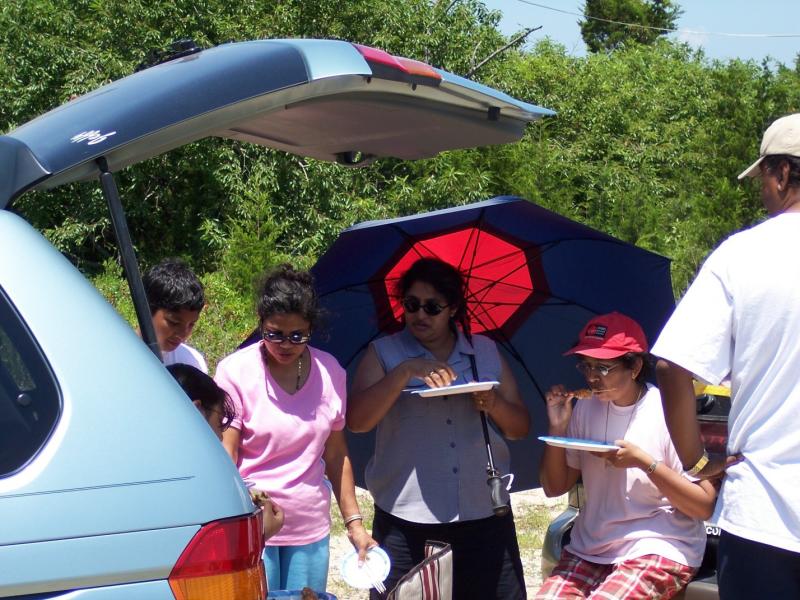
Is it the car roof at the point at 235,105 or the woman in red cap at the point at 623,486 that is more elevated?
the car roof at the point at 235,105

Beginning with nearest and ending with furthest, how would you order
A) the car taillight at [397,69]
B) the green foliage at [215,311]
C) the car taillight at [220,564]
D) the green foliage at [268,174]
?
the car taillight at [220,564] < the car taillight at [397,69] < the green foliage at [215,311] < the green foliage at [268,174]

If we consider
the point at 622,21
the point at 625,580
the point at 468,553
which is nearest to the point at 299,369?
the point at 468,553

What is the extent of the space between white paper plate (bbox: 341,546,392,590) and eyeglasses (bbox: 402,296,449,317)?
835 mm

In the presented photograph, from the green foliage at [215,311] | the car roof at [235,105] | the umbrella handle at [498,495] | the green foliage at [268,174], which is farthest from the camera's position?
the green foliage at [268,174]

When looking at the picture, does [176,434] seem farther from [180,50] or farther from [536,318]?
[536,318]

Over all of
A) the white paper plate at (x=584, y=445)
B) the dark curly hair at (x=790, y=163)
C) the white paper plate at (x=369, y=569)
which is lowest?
the white paper plate at (x=369, y=569)

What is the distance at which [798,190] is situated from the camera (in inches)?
107

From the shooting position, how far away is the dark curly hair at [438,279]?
3.74m

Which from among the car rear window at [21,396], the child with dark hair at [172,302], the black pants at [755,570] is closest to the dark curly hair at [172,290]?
the child with dark hair at [172,302]

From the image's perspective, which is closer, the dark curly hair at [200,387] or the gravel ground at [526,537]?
the dark curly hair at [200,387]

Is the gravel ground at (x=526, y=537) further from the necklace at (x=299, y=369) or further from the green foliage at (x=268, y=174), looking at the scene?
the green foliage at (x=268, y=174)

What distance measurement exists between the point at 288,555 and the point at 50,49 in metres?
13.0

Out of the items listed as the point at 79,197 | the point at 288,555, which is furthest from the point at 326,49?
the point at 79,197

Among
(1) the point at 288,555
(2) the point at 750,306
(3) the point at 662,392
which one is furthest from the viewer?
(1) the point at 288,555
